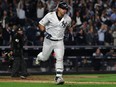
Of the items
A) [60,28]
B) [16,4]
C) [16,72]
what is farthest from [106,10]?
[60,28]

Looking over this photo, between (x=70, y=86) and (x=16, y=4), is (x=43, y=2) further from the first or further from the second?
(x=70, y=86)

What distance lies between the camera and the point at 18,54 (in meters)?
16.7

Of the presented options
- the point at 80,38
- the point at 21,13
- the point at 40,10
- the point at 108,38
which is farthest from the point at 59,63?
the point at 108,38

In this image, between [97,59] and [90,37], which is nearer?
[97,59]

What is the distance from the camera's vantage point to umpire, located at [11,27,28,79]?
16297mm

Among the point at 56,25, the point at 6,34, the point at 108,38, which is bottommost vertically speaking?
the point at 108,38

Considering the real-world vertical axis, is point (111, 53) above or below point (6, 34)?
below

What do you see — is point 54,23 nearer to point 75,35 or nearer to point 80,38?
point 75,35

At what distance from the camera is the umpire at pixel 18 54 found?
16.3 meters

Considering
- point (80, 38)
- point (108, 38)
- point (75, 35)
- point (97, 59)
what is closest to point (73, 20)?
point (80, 38)

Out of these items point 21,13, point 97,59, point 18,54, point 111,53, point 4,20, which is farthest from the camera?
point 21,13

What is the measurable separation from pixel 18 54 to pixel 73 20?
5.91m

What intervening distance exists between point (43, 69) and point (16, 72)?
330 cm

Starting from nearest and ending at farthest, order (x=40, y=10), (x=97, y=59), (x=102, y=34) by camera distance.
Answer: (x=97, y=59)
(x=102, y=34)
(x=40, y=10)
